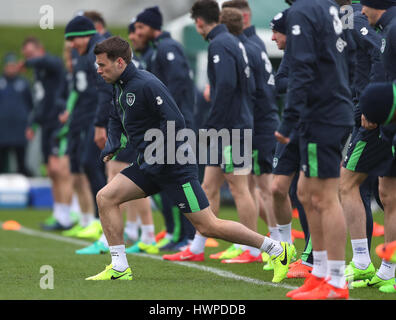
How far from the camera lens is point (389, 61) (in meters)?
6.66

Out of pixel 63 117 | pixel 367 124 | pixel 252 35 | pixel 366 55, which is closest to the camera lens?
pixel 367 124

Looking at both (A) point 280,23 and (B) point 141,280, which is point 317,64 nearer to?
(A) point 280,23

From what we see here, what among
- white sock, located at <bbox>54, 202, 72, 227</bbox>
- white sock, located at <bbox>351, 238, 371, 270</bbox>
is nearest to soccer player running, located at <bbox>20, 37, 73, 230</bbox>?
white sock, located at <bbox>54, 202, 72, 227</bbox>

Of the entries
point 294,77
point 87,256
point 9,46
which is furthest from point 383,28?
point 9,46

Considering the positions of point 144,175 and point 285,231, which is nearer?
point 144,175

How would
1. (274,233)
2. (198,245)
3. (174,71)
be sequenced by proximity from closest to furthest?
1. (198,245)
2. (274,233)
3. (174,71)

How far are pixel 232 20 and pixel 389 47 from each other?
315 cm

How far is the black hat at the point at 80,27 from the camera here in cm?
1033

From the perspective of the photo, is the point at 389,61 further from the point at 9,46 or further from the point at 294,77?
the point at 9,46

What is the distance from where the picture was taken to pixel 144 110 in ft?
23.9

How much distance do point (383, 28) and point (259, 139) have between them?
301 cm

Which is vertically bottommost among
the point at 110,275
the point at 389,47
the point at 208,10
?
the point at 110,275

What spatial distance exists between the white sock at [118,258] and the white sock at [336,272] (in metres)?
2.02

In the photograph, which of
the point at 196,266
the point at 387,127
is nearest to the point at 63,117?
the point at 196,266
